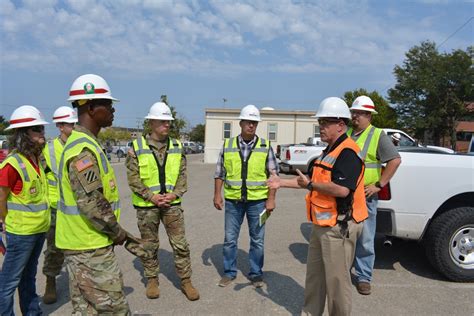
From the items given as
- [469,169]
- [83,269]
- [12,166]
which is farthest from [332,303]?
[12,166]

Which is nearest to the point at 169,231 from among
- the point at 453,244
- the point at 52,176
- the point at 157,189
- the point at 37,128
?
the point at 157,189

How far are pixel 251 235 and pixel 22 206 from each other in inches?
93.5

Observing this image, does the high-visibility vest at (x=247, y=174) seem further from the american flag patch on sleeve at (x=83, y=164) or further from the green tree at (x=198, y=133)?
the green tree at (x=198, y=133)

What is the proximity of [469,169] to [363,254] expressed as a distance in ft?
5.07

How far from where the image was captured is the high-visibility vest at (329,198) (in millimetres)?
2895

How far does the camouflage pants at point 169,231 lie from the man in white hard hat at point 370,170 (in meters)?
1.92

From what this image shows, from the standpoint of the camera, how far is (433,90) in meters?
30.8

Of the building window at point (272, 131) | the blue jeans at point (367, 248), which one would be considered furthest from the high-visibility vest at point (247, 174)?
the building window at point (272, 131)

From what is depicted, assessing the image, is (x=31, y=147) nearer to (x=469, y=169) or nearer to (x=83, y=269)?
(x=83, y=269)

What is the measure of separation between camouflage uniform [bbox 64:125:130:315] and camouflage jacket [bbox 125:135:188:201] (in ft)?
5.02

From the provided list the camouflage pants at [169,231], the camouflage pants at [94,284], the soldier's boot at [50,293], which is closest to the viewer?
the camouflage pants at [94,284]

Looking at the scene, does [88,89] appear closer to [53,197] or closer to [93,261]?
[93,261]

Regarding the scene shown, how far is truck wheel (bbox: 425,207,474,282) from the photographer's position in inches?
165

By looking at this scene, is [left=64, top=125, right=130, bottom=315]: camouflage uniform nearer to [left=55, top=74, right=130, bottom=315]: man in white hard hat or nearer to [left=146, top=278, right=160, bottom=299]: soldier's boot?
[left=55, top=74, right=130, bottom=315]: man in white hard hat
